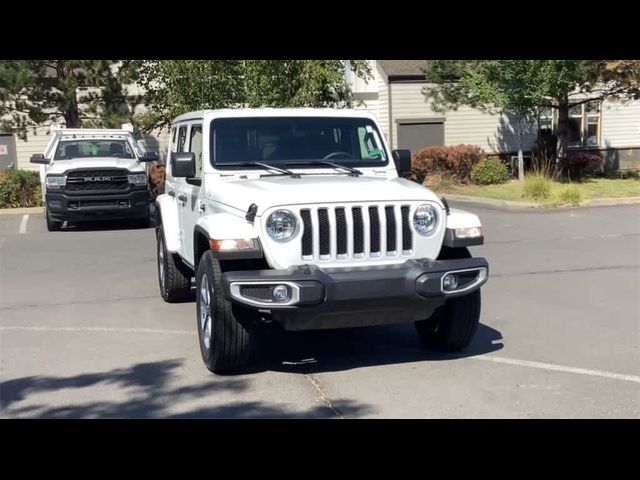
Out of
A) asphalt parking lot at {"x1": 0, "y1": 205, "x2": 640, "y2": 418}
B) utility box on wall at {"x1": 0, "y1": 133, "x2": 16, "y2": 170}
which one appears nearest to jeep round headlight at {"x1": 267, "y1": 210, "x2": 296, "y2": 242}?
asphalt parking lot at {"x1": 0, "y1": 205, "x2": 640, "y2": 418}

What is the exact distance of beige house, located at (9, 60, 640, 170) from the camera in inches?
1013

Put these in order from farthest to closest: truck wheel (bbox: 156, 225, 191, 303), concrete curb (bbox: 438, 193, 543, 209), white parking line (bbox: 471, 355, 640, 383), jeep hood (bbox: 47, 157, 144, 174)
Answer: concrete curb (bbox: 438, 193, 543, 209)
jeep hood (bbox: 47, 157, 144, 174)
truck wheel (bbox: 156, 225, 191, 303)
white parking line (bbox: 471, 355, 640, 383)

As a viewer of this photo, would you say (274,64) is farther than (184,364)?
Yes

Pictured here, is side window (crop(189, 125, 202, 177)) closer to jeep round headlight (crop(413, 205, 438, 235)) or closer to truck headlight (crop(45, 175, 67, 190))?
jeep round headlight (crop(413, 205, 438, 235))

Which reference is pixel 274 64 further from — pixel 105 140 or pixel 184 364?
pixel 184 364

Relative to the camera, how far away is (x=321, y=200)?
5.36 metres

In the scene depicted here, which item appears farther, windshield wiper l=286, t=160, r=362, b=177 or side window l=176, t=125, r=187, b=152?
side window l=176, t=125, r=187, b=152

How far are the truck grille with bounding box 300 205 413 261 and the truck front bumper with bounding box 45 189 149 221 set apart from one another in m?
10.4

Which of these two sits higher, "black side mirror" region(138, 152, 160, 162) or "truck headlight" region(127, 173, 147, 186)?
"black side mirror" region(138, 152, 160, 162)

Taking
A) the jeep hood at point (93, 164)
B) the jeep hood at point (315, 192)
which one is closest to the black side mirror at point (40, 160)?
the jeep hood at point (93, 164)
